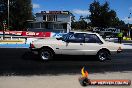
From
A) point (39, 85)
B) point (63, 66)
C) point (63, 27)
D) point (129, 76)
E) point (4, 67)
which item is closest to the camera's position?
point (39, 85)

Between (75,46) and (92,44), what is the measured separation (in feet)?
3.12

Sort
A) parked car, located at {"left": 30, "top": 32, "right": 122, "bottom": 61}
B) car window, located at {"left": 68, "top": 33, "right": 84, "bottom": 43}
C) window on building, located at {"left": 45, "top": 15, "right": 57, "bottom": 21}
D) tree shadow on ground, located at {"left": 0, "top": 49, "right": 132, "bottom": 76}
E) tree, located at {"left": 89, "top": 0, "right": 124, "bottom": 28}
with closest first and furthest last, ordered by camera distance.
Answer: tree shadow on ground, located at {"left": 0, "top": 49, "right": 132, "bottom": 76}, parked car, located at {"left": 30, "top": 32, "right": 122, "bottom": 61}, car window, located at {"left": 68, "top": 33, "right": 84, "bottom": 43}, tree, located at {"left": 89, "top": 0, "right": 124, "bottom": 28}, window on building, located at {"left": 45, "top": 15, "right": 57, "bottom": 21}

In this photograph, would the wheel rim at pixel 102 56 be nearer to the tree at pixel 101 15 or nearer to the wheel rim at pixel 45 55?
the wheel rim at pixel 45 55

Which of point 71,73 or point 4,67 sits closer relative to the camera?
point 71,73

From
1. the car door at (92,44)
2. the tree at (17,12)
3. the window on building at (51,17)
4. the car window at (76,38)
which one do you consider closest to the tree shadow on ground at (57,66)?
the car door at (92,44)

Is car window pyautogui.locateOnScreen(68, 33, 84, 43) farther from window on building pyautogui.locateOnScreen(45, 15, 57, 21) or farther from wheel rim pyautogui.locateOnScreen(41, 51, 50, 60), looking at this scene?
window on building pyautogui.locateOnScreen(45, 15, 57, 21)

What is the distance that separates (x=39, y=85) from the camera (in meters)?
9.33

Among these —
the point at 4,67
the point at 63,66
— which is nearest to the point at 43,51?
the point at 63,66

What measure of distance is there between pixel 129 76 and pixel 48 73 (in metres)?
3.21

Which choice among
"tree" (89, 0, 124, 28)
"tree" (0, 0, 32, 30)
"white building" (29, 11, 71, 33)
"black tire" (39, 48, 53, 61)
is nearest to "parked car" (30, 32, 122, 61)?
"black tire" (39, 48, 53, 61)

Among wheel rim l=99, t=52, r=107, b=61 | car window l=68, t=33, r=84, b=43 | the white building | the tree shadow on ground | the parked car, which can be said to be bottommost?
the tree shadow on ground

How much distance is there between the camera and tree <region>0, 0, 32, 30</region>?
84562mm

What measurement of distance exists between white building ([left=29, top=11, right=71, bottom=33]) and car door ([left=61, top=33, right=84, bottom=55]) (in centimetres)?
4649

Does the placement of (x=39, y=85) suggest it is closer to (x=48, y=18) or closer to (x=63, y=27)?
(x=63, y=27)
